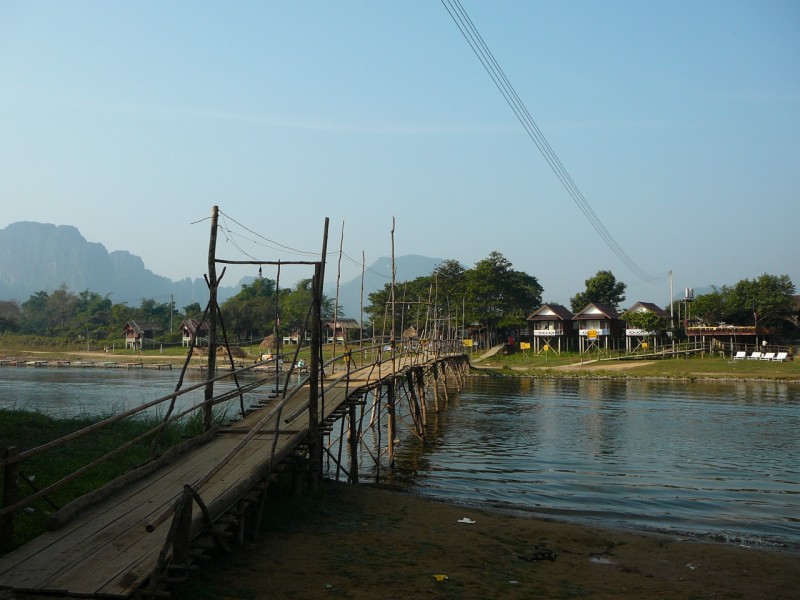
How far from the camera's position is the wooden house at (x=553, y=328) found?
62938 millimetres

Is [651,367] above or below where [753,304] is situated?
below

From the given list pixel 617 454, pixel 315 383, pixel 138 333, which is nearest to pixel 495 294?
pixel 138 333

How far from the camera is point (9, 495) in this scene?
24.2ft

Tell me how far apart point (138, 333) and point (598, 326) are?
45.6 metres

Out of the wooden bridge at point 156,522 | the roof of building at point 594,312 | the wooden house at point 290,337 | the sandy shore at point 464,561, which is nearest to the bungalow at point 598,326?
the roof of building at point 594,312

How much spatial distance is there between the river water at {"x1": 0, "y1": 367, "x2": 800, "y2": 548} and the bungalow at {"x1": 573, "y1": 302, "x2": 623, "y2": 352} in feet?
71.2

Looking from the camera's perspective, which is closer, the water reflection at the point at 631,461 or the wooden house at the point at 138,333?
the water reflection at the point at 631,461

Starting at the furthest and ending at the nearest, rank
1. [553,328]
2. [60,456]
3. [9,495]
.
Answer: [553,328], [60,456], [9,495]

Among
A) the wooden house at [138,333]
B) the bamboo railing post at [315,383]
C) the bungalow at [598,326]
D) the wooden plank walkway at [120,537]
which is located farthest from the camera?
the wooden house at [138,333]

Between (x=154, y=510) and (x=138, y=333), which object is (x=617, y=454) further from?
(x=138, y=333)

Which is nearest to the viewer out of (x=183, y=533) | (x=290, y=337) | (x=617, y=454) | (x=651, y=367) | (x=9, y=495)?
(x=183, y=533)

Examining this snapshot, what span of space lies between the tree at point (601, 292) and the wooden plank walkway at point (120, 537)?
64770mm

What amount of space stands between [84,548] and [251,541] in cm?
238

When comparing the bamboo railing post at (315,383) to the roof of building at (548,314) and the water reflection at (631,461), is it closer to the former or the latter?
the water reflection at (631,461)
